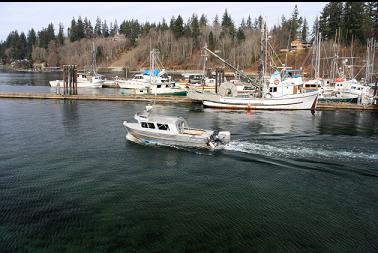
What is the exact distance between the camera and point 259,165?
30047 mm

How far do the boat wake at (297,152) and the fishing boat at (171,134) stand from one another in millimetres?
1330

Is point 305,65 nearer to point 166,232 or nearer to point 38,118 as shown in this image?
point 38,118

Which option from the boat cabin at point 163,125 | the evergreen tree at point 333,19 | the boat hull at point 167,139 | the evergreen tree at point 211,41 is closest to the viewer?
the boat hull at point 167,139

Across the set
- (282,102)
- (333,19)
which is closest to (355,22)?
(333,19)

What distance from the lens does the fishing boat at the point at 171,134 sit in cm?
3438

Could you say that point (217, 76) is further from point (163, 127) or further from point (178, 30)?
point (178, 30)

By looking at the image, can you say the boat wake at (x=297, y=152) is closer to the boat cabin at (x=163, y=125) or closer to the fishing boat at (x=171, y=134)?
the fishing boat at (x=171, y=134)

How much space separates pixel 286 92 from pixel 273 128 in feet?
65.4

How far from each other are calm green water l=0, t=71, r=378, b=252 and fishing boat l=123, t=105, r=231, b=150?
2.91 ft

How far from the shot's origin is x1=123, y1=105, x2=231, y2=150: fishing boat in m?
34.4

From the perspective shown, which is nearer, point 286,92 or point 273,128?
point 273,128

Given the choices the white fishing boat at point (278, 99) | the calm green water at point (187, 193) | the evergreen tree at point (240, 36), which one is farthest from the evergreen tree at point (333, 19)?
the calm green water at point (187, 193)

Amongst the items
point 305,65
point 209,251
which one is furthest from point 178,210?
point 305,65

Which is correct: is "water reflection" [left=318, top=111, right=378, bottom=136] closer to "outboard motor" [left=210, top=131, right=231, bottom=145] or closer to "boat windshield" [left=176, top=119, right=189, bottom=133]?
"outboard motor" [left=210, top=131, right=231, bottom=145]
